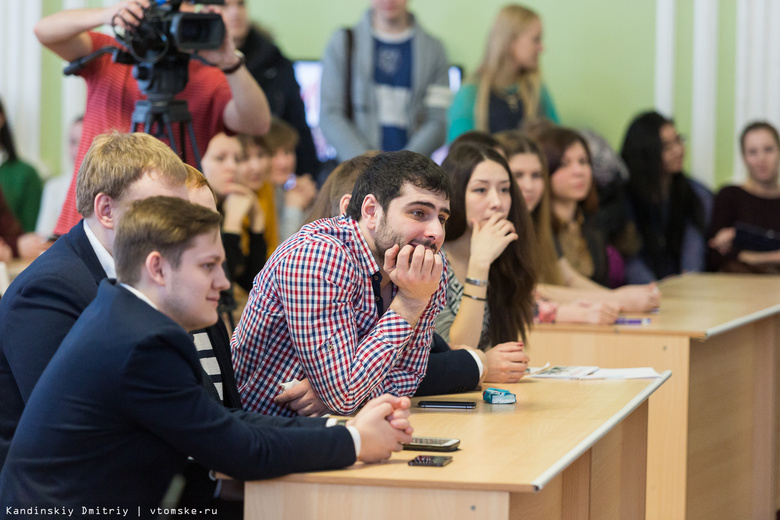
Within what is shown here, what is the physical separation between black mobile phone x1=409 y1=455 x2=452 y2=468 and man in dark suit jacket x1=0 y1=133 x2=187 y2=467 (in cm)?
62

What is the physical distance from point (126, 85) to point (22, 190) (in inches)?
102

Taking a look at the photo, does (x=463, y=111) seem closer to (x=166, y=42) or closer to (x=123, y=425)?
(x=166, y=42)

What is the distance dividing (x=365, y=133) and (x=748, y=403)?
7.33 ft

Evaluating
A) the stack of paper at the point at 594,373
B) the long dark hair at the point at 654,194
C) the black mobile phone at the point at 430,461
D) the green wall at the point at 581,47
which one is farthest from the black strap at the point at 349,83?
the black mobile phone at the point at 430,461

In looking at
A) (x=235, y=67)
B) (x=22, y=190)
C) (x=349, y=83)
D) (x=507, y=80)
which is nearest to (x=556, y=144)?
(x=507, y=80)

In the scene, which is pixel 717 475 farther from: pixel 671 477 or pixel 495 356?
pixel 495 356

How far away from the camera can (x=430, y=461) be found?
1624 millimetres

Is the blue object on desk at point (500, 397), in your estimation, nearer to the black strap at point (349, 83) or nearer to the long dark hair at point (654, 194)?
the black strap at point (349, 83)

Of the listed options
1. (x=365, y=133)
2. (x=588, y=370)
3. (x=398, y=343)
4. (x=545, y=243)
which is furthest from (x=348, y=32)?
(x=398, y=343)

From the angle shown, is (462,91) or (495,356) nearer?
(495,356)

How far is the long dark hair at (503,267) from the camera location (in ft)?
9.34

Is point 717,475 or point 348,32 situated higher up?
point 348,32

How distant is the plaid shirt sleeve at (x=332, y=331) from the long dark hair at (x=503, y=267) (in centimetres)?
92

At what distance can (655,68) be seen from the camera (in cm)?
605
